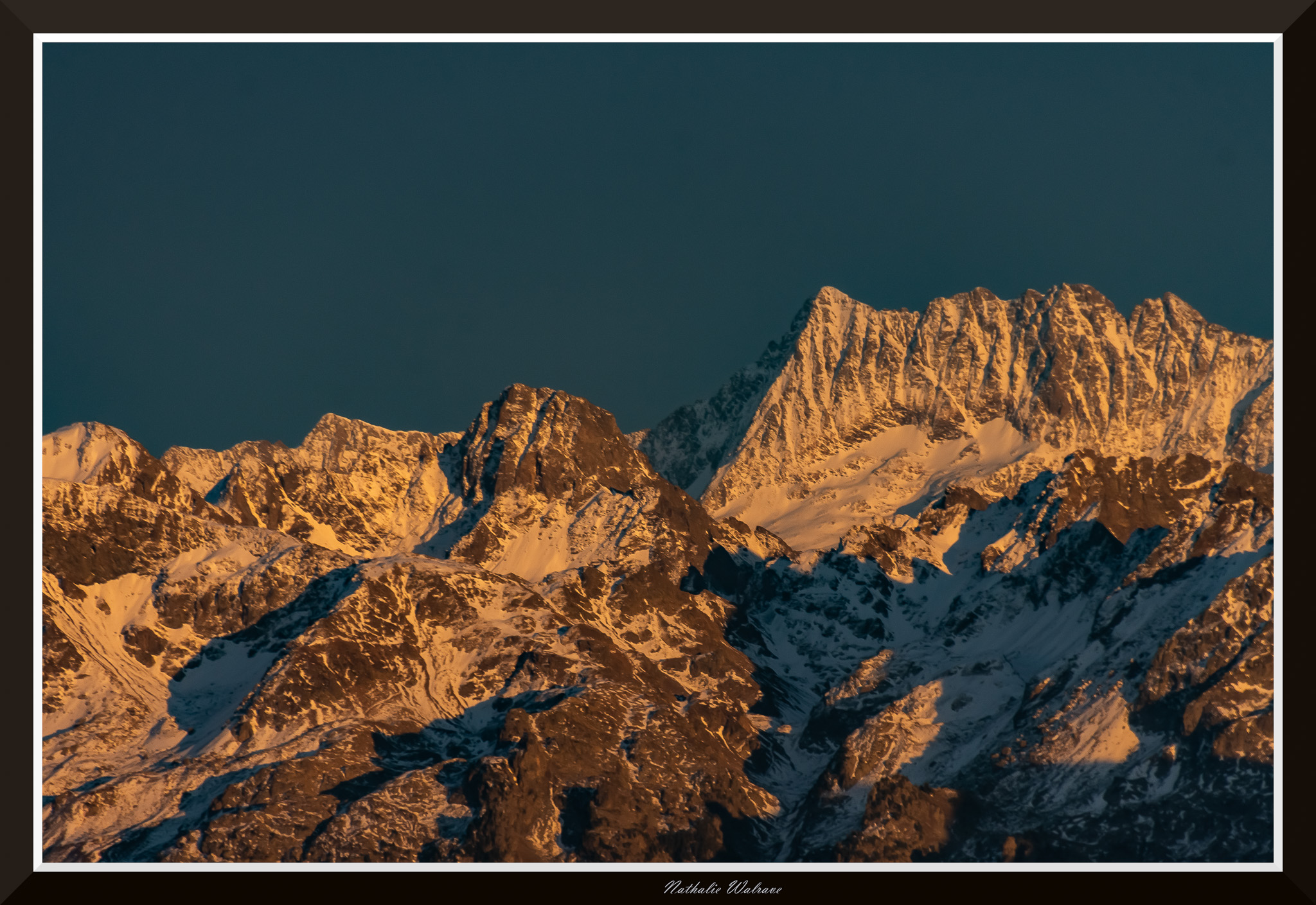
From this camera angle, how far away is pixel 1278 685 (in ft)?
351
